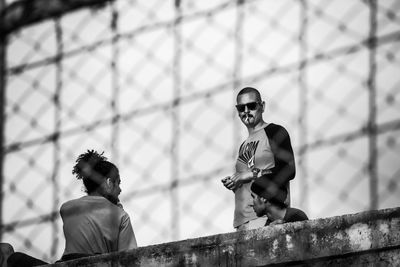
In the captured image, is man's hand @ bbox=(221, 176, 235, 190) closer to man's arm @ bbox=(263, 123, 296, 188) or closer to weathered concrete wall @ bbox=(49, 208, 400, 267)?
man's arm @ bbox=(263, 123, 296, 188)

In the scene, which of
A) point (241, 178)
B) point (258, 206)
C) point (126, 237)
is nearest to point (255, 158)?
point (241, 178)

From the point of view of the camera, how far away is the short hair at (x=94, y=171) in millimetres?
8883

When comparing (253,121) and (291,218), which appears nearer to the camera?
(291,218)

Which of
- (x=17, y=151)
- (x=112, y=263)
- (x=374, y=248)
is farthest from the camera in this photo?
(x=17, y=151)

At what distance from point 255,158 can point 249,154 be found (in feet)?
0.34

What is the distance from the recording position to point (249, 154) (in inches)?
343

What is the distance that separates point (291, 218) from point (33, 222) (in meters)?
1.66

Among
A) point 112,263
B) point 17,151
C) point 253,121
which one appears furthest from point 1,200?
point 253,121

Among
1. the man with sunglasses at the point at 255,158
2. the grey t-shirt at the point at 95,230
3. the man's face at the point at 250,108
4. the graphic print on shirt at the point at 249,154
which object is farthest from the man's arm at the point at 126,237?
the man's face at the point at 250,108

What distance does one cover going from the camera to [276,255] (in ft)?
24.0

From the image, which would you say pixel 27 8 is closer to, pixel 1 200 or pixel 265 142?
pixel 1 200

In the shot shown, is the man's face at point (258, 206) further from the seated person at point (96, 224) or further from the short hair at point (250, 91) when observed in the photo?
the seated person at point (96, 224)

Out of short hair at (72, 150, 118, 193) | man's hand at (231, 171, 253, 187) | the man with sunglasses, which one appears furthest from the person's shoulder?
short hair at (72, 150, 118, 193)

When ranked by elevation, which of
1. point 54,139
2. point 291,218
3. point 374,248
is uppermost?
point 54,139
